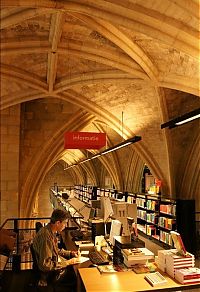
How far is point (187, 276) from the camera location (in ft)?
9.91

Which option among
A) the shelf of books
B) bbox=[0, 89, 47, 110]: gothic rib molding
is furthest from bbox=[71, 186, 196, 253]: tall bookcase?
bbox=[0, 89, 47, 110]: gothic rib molding

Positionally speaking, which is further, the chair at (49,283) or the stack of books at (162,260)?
the stack of books at (162,260)

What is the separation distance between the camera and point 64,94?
29.9 feet

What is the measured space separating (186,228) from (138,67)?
505 cm

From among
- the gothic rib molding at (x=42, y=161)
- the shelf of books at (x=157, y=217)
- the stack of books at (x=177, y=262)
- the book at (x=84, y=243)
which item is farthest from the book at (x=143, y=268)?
the gothic rib molding at (x=42, y=161)

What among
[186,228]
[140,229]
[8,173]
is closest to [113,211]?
[186,228]

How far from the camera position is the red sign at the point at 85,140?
6.88 m

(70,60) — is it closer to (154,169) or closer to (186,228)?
(154,169)

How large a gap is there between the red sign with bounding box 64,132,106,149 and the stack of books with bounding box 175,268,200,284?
408cm

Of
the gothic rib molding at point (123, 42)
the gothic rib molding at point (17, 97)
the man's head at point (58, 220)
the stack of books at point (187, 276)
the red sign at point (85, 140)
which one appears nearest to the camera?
the stack of books at point (187, 276)

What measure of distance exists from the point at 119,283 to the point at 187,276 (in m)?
0.70

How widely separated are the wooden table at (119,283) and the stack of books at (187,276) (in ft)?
0.14

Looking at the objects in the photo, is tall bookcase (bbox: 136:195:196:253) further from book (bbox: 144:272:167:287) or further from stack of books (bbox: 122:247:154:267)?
book (bbox: 144:272:167:287)

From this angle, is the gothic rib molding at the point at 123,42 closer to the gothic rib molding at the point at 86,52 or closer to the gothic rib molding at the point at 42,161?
the gothic rib molding at the point at 86,52
